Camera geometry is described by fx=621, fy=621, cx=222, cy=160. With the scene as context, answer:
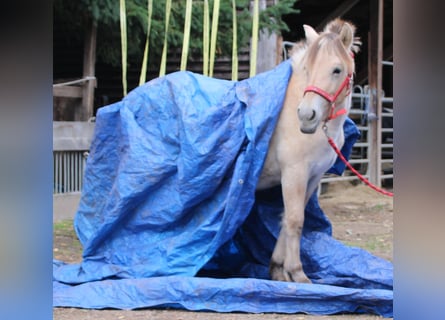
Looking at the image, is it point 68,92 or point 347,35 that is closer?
point 347,35

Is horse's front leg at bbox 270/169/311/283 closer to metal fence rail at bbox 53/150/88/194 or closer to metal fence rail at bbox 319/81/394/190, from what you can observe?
metal fence rail at bbox 53/150/88/194

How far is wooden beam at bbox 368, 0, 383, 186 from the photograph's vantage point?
10719 mm

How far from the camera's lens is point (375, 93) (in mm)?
10734

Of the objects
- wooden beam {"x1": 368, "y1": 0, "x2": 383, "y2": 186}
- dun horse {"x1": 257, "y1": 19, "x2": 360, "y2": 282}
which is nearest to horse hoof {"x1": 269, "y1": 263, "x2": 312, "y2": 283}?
dun horse {"x1": 257, "y1": 19, "x2": 360, "y2": 282}

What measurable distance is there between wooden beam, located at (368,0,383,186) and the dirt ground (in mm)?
421

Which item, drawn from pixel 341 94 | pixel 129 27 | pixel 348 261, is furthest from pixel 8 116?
pixel 129 27

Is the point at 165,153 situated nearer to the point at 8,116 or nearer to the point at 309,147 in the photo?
the point at 309,147

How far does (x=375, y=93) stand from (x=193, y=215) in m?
7.02

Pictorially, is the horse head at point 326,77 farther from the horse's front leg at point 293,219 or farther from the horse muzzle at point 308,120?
the horse's front leg at point 293,219

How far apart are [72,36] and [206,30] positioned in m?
2.46

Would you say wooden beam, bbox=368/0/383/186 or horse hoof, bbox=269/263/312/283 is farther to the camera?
wooden beam, bbox=368/0/383/186

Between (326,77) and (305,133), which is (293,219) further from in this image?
(326,77)

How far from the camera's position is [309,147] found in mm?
4305

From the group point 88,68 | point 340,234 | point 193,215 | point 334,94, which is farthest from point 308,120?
point 88,68
